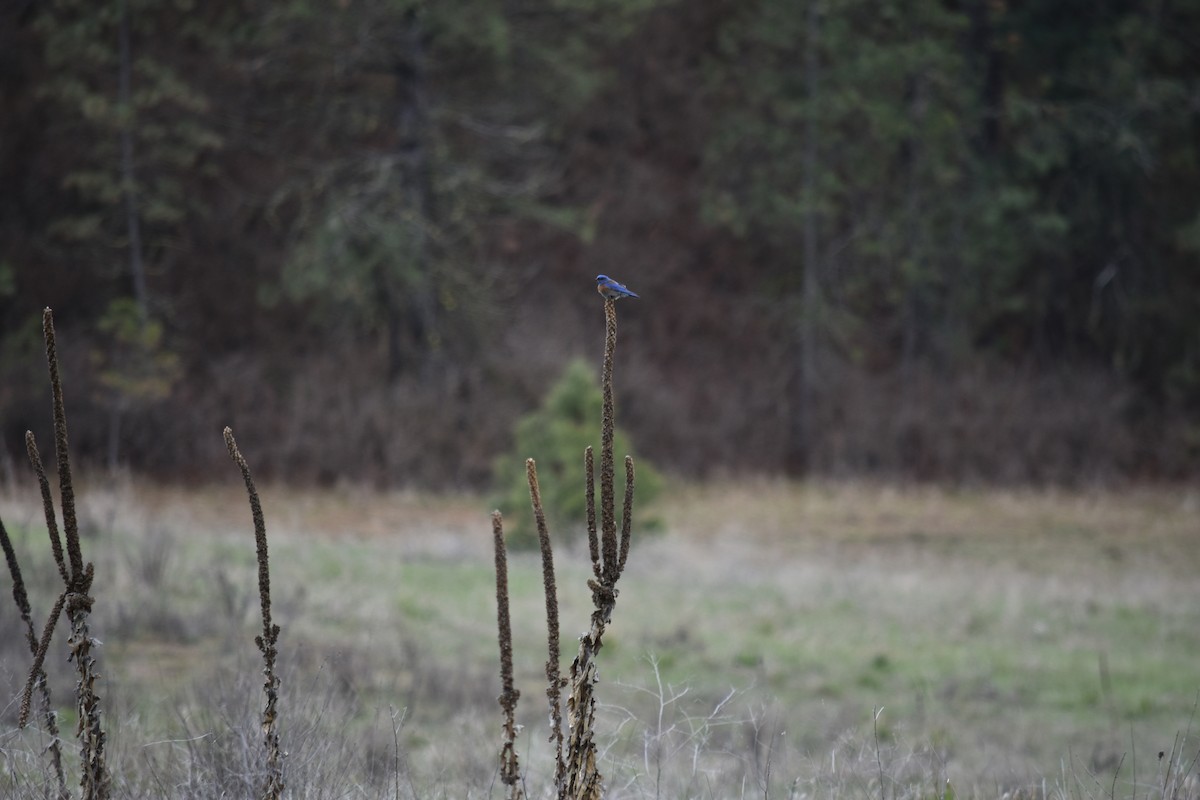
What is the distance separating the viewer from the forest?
21.7 meters

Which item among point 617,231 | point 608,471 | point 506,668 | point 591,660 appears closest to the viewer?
point 608,471

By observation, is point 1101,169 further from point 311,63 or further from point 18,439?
point 18,439

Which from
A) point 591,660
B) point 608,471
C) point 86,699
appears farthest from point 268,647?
point 608,471

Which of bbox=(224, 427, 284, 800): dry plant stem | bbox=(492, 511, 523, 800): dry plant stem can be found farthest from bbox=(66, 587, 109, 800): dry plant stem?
bbox=(492, 511, 523, 800): dry plant stem

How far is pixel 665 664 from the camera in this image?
28.2ft

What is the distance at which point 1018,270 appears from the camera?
90.8 ft

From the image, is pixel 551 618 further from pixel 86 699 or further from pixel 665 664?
pixel 665 664

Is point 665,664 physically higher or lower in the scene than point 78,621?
lower

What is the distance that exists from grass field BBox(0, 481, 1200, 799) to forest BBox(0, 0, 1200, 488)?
20.3ft

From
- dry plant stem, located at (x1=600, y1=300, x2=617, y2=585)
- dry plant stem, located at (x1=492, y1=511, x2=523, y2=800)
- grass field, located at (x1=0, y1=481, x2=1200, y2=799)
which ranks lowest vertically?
grass field, located at (x1=0, y1=481, x2=1200, y2=799)

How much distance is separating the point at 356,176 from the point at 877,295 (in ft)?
41.5

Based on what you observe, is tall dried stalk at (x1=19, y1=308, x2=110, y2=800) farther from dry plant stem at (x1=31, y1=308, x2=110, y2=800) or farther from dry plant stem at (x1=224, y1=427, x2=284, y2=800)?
dry plant stem at (x1=224, y1=427, x2=284, y2=800)

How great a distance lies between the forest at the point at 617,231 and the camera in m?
21.7

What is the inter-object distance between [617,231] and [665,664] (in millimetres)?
21712
